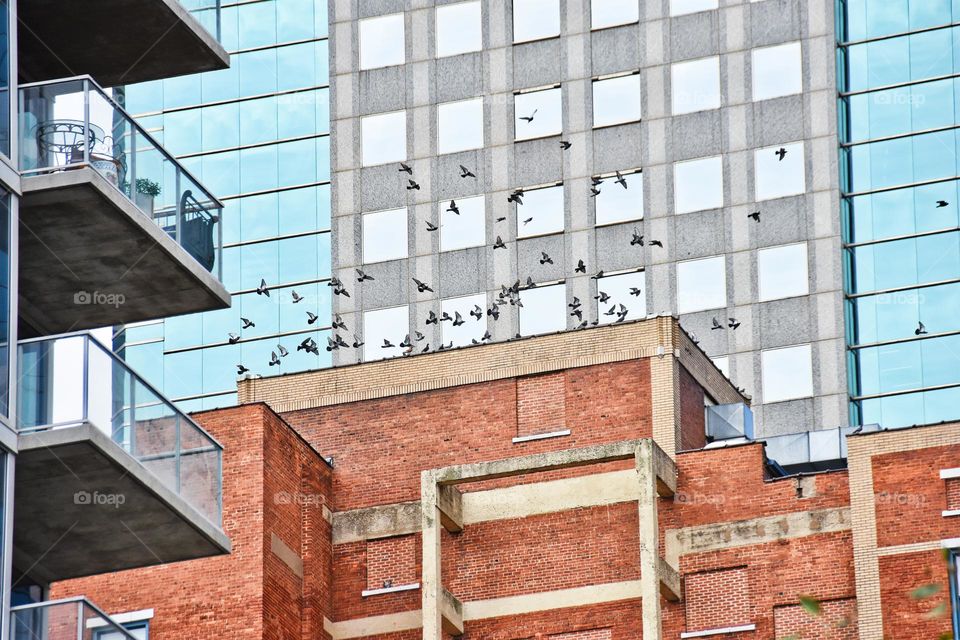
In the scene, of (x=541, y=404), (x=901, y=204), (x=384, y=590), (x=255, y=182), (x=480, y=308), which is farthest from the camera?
(x=255, y=182)

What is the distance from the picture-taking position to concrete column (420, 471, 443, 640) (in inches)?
2165

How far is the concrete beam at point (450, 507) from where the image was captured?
56253 millimetres

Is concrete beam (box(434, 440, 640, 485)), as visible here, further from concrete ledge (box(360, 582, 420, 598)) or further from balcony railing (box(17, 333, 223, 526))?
balcony railing (box(17, 333, 223, 526))

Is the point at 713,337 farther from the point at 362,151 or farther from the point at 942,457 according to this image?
the point at 942,457

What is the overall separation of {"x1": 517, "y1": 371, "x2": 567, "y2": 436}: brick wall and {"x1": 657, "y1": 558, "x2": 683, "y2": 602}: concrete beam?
4.40 m

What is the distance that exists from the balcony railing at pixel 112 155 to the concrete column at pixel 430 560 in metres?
20.2

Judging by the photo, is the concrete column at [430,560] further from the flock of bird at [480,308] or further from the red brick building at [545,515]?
the flock of bird at [480,308]

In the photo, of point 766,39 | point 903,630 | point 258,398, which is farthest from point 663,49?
point 903,630

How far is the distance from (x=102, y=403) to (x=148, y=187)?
389 cm

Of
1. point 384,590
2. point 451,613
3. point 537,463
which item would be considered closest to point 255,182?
point 384,590

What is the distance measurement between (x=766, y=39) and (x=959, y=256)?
1031 cm

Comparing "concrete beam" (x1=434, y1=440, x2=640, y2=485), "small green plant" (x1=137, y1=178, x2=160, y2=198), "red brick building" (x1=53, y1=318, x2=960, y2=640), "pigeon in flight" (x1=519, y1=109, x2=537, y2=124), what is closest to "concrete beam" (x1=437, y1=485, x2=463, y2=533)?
"red brick building" (x1=53, y1=318, x2=960, y2=640)

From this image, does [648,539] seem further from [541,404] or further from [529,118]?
[529,118]

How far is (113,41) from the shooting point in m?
36.2
